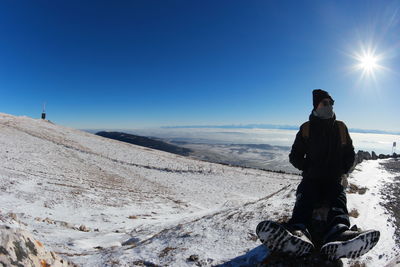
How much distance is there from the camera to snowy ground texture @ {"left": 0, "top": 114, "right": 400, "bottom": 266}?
14.6ft

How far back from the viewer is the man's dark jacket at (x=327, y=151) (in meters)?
4.41

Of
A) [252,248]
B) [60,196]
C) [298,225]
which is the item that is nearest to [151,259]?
[252,248]

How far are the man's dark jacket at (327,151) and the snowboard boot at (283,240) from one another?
1.54 m

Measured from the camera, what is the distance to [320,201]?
4359mm

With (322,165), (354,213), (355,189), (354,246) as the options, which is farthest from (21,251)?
(355,189)

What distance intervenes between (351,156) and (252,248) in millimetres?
2605

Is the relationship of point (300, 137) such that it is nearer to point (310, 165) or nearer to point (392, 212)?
point (310, 165)

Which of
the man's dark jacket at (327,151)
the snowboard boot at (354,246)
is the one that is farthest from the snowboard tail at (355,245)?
the man's dark jacket at (327,151)

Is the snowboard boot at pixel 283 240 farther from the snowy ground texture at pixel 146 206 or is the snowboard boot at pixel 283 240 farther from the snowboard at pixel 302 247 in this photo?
the snowy ground texture at pixel 146 206

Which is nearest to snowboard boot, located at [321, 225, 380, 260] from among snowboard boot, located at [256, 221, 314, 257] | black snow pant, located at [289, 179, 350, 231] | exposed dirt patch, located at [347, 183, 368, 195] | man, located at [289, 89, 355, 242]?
snowboard boot, located at [256, 221, 314, 257]

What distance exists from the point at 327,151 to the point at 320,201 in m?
0.96

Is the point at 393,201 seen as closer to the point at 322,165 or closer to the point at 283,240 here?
the point at 322,165

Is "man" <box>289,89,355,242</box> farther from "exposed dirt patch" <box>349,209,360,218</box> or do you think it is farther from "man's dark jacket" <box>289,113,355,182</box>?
"exposed dirt patch" <box>349,209,360,218</box>

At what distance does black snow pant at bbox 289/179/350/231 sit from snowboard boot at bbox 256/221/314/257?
556 millimetres
